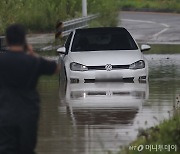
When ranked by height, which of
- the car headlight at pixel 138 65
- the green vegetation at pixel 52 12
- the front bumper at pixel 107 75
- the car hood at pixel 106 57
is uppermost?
the car hood at pixel 106 57

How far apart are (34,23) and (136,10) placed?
26.8 m

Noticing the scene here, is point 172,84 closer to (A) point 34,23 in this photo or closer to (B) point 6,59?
(B) point 6,59

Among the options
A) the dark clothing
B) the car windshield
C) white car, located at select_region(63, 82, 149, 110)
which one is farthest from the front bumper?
the dark clothing

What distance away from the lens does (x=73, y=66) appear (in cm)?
1906

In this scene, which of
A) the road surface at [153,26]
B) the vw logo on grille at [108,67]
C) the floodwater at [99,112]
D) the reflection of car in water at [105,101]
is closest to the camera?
the floodwater at [99,112]

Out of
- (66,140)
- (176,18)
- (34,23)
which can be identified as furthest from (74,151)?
(176,18)

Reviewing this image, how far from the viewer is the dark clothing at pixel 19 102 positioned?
8602mm

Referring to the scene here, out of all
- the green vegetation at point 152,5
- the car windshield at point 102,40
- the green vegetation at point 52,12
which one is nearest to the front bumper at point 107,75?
the car windshield at point 102,40

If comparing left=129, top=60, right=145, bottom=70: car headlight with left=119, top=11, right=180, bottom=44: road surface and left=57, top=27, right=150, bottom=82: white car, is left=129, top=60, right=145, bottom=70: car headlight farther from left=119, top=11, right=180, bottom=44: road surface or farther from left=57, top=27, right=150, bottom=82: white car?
left=119, top=11, right=180, bottom=44: road surface

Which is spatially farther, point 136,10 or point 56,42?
point 136,10

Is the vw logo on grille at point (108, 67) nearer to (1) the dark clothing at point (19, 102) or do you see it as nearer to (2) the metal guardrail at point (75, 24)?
(1) the dark clothing at point (19, 102)

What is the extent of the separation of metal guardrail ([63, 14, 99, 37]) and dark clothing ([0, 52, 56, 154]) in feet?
79.9

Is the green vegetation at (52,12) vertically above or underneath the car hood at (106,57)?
underneath

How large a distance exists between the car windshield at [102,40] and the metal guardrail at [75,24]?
12.1 m
